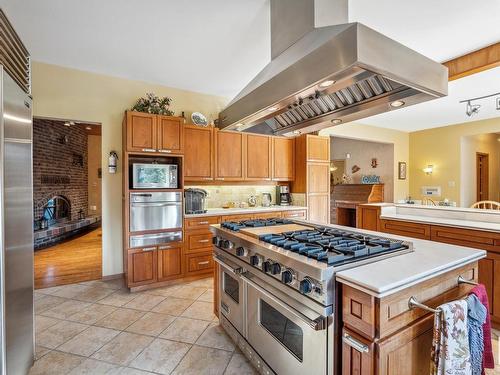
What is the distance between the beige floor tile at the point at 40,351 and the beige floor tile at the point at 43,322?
A: 0.97ft

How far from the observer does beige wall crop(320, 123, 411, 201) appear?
6.15 metres

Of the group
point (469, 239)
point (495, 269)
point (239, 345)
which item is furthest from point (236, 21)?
point (495, 269)

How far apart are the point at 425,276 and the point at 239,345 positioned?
57.8 inches

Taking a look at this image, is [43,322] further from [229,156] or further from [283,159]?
[283,159]

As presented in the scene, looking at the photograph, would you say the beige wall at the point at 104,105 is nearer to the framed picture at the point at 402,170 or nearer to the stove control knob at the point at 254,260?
the stove control knob at the point at 254,260

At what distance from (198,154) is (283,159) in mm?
1650

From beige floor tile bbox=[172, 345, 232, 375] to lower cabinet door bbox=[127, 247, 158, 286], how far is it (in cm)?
149

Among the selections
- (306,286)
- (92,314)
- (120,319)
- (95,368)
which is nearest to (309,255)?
(306,286)

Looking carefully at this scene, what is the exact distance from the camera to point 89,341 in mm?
2252

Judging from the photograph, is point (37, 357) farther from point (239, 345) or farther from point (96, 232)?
point (96, 232)

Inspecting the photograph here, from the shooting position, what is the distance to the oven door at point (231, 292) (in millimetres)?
1961

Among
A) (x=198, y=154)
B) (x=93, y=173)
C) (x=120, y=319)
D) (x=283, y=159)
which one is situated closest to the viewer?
(x=120, y=319)

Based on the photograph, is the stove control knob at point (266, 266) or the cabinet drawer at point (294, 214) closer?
the stove control knob at point (266, 266)

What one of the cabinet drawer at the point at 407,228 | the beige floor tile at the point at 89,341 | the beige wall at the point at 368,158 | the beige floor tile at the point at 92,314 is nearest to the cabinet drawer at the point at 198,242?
the beige floor tile at the point at 92,314
